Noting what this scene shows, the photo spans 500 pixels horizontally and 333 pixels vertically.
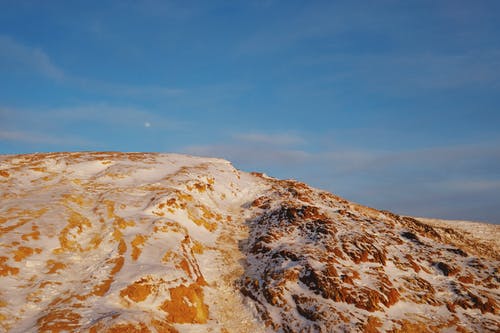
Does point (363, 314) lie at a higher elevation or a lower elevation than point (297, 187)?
lower

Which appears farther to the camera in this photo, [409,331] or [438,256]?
[438,256]

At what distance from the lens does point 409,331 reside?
64.6 ft

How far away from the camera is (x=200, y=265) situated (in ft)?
82.4

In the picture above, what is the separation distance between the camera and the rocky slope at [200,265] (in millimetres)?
18859

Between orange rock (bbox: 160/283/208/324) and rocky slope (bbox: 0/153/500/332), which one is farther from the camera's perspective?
orange rock (bbox: 160/283/208/324)

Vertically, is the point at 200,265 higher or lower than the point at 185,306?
higher

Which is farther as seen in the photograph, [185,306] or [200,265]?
[200,265]

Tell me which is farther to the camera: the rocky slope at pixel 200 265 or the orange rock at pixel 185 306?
the orange rock at pixel 185 306

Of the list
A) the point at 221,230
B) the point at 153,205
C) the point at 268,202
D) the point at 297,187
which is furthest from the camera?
the point at 297,187

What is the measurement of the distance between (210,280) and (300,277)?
613 centimetres

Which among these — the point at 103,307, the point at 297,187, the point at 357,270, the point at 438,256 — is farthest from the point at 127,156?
the point at 438,256

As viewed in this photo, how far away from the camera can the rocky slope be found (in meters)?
18.9

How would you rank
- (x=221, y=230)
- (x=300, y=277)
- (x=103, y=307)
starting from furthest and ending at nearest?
(x=221, y=230) < (x=300, y=277) < (x=103, y=307)

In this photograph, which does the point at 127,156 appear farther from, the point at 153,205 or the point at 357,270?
the point at 357,270
